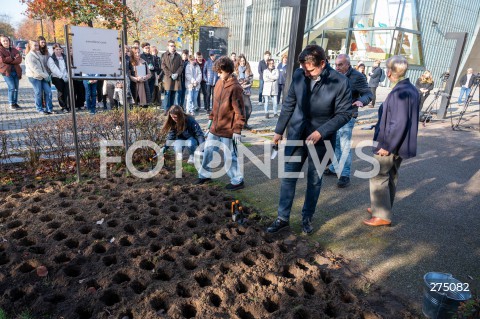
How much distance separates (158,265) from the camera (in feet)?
10.3

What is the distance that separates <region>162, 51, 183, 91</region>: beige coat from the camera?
10.3m

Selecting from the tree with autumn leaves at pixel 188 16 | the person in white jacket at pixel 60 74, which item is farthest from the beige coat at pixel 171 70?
the tree with autumn leaves at pixel 188 16

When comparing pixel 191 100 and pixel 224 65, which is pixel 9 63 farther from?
pixel 224 65

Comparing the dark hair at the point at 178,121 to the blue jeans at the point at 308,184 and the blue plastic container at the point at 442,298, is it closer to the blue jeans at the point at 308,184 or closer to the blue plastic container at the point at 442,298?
the blue jeans at the point at 308,184

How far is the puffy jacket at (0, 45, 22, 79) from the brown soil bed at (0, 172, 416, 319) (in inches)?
266

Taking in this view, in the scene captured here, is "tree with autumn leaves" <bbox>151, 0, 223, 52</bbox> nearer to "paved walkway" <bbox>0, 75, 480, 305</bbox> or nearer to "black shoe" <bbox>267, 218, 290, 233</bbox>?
"paved walkway" <bbox>0, 75, 480, 305</bbox>

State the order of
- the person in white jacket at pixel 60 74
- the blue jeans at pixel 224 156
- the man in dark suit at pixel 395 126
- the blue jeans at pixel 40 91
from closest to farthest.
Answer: the man in dark suit at pixel 395 126
the blue jeans at pixel 224 156
the blue jeans at pixel 40 91
the person in white jacket at pixel 60 74

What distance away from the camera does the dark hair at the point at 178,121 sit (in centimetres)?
545

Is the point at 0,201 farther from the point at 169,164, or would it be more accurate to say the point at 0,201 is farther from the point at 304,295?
A: the point at 304,295

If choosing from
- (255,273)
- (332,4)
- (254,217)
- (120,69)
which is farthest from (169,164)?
(332,4)

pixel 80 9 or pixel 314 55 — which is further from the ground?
pixel 80 9

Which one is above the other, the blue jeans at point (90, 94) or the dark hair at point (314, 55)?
the dark hair at point (314, 55)

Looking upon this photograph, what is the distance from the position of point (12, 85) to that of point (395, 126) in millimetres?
10439

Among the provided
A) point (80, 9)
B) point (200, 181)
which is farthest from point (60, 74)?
point (200, 181)
